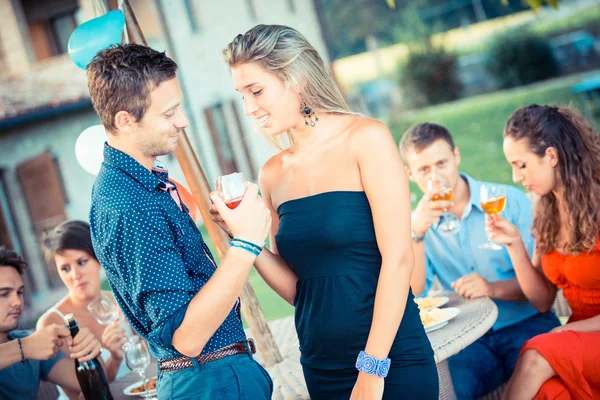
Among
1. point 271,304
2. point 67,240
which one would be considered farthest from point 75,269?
point 271,304

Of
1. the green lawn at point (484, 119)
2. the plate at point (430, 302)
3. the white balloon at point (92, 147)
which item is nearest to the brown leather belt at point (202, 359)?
the plate at point (430, 302)

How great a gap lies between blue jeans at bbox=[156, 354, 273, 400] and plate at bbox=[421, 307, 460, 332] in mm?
972

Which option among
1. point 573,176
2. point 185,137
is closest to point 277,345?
point 185,137

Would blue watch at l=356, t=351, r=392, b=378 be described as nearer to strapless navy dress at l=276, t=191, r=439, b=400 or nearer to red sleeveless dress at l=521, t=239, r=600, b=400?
strapless navy dress at l=276, t=191, r=439, b=400

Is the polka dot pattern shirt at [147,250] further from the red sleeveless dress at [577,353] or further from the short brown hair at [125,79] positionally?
the red sleeveless dress at [577,353]

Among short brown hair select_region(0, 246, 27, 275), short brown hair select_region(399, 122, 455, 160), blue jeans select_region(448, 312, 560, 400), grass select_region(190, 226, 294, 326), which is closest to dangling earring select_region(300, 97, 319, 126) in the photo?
short brown hair select_region(399, 122, 455, 160)

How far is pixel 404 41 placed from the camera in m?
18.9

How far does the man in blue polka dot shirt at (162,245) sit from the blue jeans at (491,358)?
138 cm

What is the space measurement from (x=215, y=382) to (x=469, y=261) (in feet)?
6.20

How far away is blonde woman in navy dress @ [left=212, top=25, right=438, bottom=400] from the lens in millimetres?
1951

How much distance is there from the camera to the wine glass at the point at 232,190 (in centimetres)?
182

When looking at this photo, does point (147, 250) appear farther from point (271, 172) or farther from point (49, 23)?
point (49, 23)

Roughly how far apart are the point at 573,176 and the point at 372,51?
17353 mm

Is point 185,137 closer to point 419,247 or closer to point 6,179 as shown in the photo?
point 419,247
